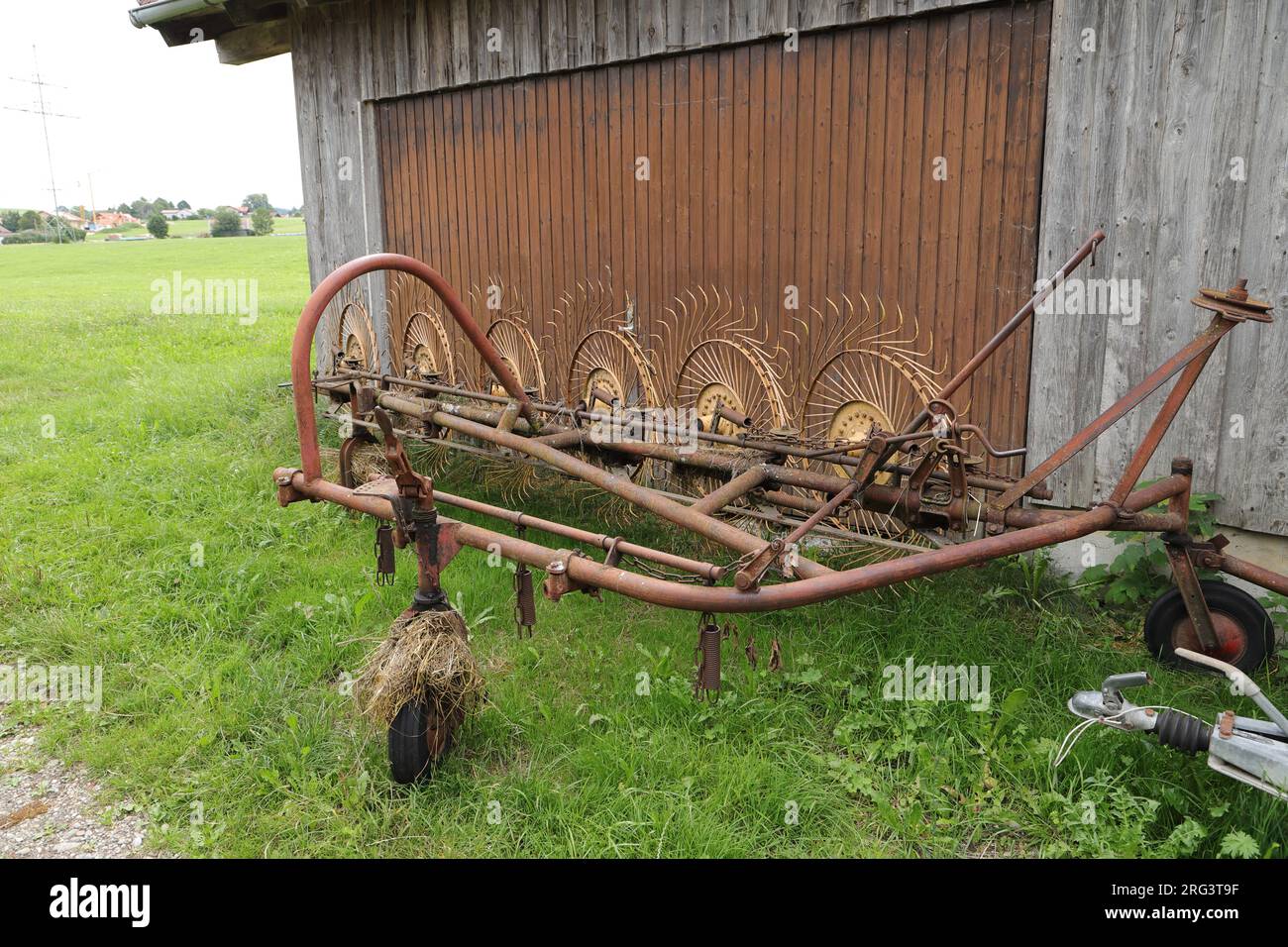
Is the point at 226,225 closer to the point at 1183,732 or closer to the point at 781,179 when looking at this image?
the point at 781,179

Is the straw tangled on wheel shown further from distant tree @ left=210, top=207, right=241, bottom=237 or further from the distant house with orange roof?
the distant house with orange roof

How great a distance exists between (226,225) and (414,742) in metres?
59.7

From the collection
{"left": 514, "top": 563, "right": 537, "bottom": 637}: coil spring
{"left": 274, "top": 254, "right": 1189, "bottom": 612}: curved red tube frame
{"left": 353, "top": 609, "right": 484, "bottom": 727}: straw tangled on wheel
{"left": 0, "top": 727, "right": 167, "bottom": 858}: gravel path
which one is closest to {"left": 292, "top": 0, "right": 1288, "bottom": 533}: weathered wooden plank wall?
{"left": 274, "top": 254, "right": 1189, "bottom": 612}: curved red tube frame

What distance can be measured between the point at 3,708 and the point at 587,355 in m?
3.55

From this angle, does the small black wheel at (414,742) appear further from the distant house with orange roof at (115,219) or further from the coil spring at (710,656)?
the distant house with orange roof at (115,219)

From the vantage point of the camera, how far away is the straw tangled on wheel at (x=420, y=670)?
3336mm

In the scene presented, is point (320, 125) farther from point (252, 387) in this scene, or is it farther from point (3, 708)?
point (3, 708)

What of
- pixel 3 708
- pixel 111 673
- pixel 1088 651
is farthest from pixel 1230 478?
pixel 3 708

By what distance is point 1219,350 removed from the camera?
4.27m

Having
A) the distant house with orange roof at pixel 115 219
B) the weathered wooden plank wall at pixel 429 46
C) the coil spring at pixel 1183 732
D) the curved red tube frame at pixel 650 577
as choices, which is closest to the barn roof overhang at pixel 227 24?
the weathered wooden plank wall at pixel 429 46

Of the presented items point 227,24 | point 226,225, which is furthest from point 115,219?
point 227,24

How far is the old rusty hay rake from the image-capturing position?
3098 millimetres

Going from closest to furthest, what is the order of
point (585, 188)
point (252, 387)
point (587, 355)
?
1. point (587, 355)
2. point (585, 188)
3. point (252, 387)

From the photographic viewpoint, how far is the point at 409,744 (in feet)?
11.4
